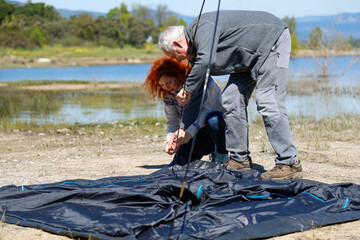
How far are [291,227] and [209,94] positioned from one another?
1.87 metres

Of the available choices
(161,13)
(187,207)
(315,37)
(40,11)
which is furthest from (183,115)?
(161,13)

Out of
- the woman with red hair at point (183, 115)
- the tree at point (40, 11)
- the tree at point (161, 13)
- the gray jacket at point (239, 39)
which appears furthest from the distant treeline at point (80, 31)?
the gray jacket at point (239, 39)

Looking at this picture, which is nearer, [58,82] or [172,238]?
[172,238]

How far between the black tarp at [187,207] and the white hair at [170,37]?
1057mm

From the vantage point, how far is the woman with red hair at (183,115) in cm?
443

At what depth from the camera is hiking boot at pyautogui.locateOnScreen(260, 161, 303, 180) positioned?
13.8 ft

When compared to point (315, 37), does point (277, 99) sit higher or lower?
lower

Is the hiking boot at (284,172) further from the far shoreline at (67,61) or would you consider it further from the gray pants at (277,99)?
the far shoreline at (67,61)

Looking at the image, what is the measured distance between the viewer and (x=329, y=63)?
24406 mm

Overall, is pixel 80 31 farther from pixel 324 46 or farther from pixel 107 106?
pixel 107 106

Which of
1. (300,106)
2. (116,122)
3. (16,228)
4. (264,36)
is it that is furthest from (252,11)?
(300,106)

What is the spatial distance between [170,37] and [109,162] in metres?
2.17

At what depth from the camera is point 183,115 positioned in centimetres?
453

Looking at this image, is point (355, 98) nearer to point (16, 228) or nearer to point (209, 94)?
point (209, 94)
